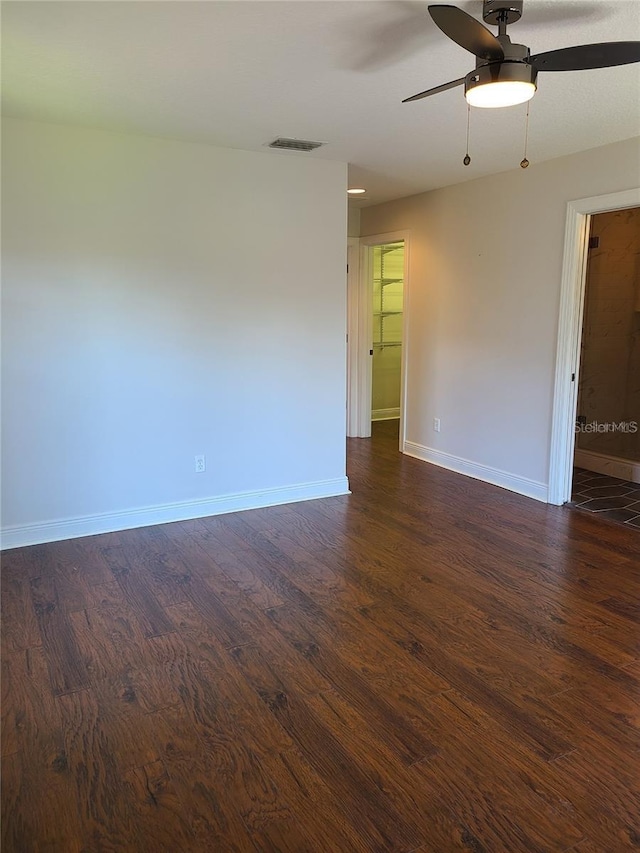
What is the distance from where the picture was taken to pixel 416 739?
2107mm

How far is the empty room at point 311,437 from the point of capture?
6.43 ft

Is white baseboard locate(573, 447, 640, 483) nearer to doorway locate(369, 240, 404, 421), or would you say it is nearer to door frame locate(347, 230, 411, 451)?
door frame locate(347, 230, 411, 451)

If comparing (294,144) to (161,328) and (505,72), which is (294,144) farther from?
(505,72)

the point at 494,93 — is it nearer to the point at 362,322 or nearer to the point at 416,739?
the point at 416,739

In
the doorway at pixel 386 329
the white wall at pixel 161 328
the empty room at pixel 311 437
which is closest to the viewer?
the empty room at pixel 311 437

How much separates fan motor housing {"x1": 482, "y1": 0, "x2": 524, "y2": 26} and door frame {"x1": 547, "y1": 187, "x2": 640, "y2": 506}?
219cm

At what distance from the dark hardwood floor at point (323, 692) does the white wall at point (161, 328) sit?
0.47 m

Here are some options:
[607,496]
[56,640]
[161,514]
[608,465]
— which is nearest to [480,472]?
[607,496]

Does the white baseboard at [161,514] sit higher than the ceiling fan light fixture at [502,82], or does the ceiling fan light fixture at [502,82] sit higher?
the ceiling fan light fixture at [502,82]

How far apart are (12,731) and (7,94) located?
287 cm

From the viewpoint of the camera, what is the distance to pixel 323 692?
237 centimetres

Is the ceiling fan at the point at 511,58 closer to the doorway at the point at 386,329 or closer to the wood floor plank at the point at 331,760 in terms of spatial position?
the wood floor plank at the point at 331,760

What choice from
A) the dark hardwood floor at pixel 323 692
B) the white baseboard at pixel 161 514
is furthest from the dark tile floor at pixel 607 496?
the white baseboard at pixel 161 514

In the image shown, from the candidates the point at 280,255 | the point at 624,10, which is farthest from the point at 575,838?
the point at 280,255
